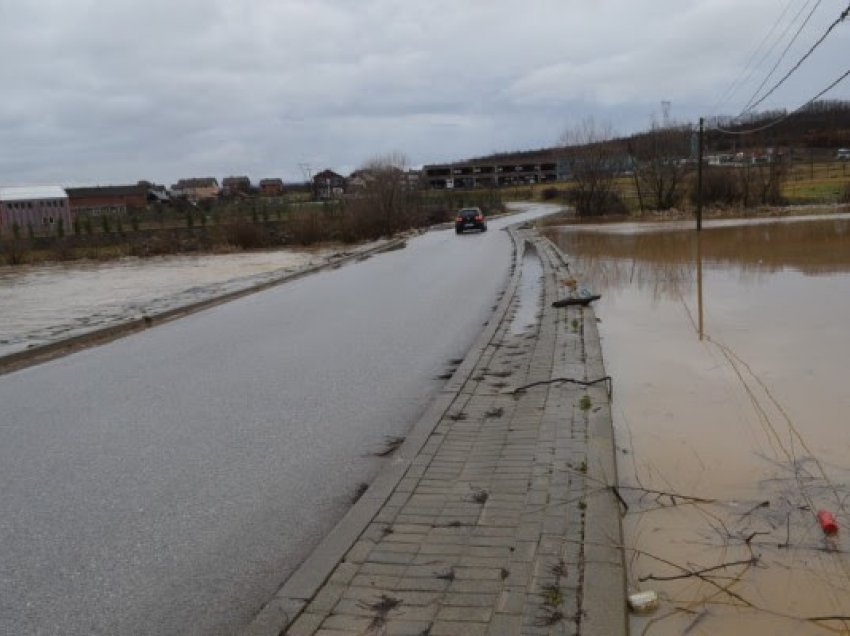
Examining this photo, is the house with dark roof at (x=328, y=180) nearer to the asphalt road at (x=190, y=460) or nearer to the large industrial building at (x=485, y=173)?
the large industrial building at (x=485, y=173)

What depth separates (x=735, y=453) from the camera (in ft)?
20.4

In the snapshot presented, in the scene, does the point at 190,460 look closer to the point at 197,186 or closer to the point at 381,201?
the point at 381,201

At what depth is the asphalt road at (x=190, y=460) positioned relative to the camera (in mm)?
4289

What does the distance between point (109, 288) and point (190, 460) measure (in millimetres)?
22786

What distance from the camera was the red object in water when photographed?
4.62m

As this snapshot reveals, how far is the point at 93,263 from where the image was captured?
4403 centimetres

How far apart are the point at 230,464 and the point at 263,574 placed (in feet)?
6.64

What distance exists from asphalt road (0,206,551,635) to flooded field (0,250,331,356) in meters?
3.16

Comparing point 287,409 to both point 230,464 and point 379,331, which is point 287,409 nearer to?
point 230,464

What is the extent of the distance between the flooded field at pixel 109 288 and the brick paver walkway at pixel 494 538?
8.91m

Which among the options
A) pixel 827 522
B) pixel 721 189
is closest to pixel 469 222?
pixel 721 189

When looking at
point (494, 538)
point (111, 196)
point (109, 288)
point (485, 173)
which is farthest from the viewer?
point (485, 173)

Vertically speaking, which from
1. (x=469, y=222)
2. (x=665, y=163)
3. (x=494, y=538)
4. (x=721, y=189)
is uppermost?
(x=665, y=163)

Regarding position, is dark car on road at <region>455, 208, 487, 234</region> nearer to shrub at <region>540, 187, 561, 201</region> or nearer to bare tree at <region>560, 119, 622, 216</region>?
bare tree at <region>560, 119, 622, 216</region>
